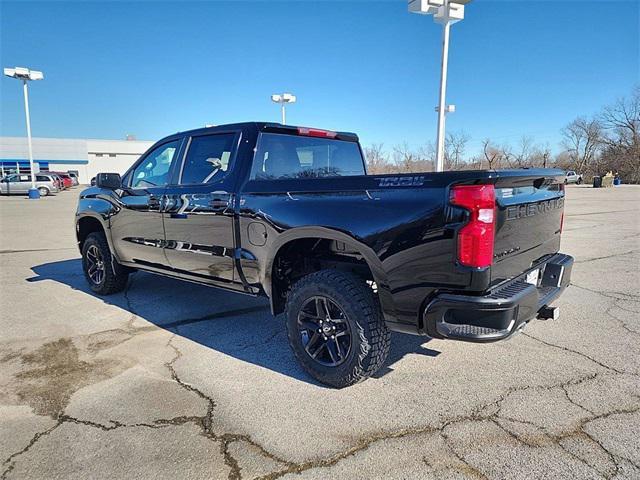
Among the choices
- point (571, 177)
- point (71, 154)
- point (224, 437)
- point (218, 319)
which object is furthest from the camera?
point (71, 154)

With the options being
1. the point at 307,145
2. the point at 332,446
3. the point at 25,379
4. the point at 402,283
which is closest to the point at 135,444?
the point at 332,446

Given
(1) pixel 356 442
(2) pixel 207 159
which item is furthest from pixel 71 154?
(1) pixel 356 442

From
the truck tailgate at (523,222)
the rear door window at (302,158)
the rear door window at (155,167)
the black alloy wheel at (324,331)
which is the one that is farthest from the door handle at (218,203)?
the truck tailgate at (523,222)

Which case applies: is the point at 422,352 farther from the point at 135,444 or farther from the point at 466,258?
Result: the point at 135,444

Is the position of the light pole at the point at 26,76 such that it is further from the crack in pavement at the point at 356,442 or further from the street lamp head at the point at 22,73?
the crack in pavement at the point at 356,442

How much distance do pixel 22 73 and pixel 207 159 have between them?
104ft

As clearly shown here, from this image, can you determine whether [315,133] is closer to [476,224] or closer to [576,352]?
[476,224]

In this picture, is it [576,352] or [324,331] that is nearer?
[324,331]

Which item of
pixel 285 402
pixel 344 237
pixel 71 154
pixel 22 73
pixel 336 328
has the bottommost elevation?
pixel 285 402

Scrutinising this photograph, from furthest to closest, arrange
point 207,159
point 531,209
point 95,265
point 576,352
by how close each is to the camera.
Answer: point 95,265, point 207,159, point 576,352, point 531,209

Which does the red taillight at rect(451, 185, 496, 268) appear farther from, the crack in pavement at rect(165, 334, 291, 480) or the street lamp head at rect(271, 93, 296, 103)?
the street lamp head at rect(271, 93, 296, 103)

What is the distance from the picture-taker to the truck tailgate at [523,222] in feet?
8.41

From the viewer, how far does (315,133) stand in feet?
13.8

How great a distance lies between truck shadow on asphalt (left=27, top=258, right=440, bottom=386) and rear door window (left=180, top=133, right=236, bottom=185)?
1.52 m
